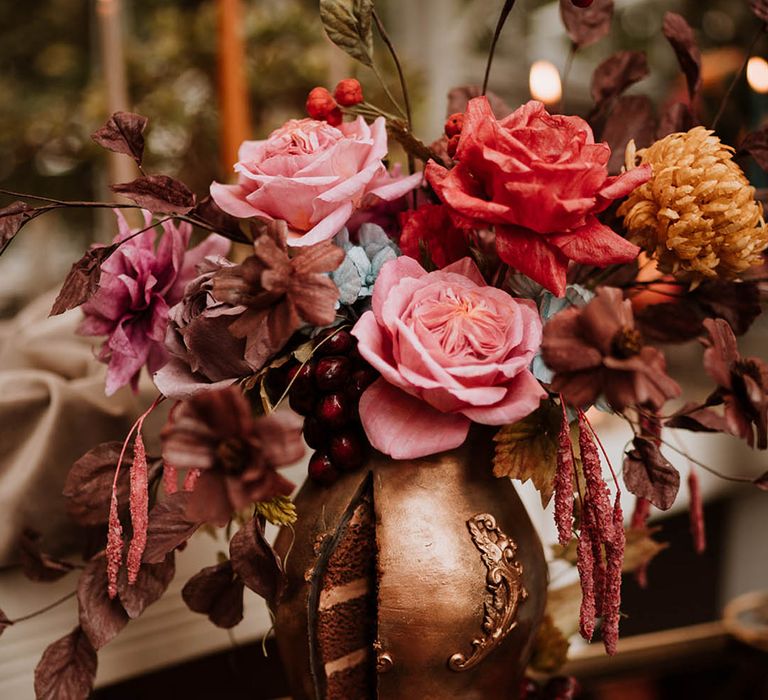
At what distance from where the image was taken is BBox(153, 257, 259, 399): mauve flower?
0.50m

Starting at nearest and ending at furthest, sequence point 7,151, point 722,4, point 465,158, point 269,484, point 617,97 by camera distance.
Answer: point 269,484
point 465,158
point 617,97
point 7,151
point 722,4

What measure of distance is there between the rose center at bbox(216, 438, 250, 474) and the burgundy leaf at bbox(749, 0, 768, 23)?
1.68ft

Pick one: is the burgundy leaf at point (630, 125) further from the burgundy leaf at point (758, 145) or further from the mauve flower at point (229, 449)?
the mauve flower at point (229, 449)

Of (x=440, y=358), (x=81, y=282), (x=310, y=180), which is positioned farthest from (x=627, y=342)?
(x=81, y=282)

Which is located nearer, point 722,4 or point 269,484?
point 269,484

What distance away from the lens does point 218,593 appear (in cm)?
56

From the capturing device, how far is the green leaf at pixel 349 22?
1.81 ft

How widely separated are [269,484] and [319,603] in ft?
0.64

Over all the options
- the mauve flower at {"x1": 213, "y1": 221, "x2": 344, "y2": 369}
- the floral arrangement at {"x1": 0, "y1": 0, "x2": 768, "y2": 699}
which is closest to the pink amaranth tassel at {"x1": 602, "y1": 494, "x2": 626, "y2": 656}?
the floral arrangement at {"x1": 0, "y1": 0, "x2": 768, "y2": 699}

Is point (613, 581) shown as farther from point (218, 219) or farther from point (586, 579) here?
point (218, 219)

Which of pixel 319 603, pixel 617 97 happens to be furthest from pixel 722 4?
pixel 319 603

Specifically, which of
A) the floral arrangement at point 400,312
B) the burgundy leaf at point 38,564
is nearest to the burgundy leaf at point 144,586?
the floral arrangement at point 400,312

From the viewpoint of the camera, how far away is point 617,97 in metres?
0.65

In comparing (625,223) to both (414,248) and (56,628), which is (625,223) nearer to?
(414,248)
